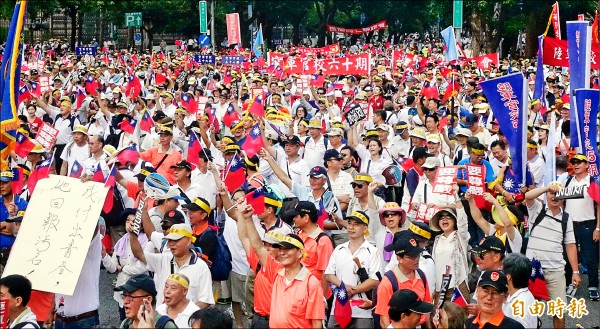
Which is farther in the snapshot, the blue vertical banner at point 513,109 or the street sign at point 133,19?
the street sign at point 133,19

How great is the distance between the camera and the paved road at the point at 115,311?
8984mm

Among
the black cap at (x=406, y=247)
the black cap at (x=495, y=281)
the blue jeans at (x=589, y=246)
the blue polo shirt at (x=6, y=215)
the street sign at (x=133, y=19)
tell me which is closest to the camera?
the black cap at (x=495, y=281)

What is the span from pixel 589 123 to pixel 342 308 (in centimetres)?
369

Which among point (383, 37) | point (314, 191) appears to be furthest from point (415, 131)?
point (383, 37)

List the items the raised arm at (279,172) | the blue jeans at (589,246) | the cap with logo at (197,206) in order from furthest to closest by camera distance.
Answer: the blue jeans at (589,246) < the raised arm at (279,172) < the cap with logo at (197,206)

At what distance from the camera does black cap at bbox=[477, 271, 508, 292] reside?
6.22 m

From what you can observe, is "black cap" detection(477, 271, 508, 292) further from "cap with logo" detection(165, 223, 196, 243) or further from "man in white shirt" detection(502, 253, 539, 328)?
"cap with logo" detection(165, 223, 196, 243)

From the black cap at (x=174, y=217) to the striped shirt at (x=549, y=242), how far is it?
10.3 feet

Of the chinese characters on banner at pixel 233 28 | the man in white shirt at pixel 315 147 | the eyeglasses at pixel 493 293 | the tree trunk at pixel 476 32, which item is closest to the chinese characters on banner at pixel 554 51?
the man in white shirt at pixel 315 147

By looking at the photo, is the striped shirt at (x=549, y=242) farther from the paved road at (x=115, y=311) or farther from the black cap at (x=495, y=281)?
the black cap at (x=495, y=281)

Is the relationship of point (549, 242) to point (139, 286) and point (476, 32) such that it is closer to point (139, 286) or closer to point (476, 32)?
point (139, 286)

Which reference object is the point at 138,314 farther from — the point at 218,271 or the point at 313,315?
the point at 218,271

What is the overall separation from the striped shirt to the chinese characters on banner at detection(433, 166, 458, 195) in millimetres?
859

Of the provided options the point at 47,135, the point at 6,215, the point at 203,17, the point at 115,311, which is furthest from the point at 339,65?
the point at 203,17
